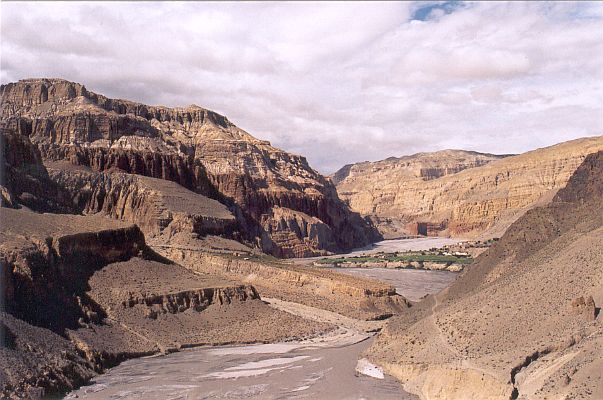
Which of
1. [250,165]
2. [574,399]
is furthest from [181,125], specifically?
[574,399]

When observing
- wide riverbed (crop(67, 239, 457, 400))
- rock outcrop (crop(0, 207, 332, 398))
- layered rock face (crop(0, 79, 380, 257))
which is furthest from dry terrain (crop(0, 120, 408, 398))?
layered rock face (crop(0, 79, 380, 257))

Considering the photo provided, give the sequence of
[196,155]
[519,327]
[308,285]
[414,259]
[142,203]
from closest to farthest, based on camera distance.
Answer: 1. [519,327]
2. [308,285]
3. [142,203]
4. [414,259]
5. [196,155]

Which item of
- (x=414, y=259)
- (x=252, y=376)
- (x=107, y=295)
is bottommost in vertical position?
(x=252, y=376)

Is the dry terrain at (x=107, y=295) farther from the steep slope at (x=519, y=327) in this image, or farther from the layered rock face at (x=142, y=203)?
the steep slope at (x=519, y=327)

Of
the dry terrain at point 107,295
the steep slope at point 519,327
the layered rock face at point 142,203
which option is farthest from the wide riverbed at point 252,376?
the layered rock face at point 142,203

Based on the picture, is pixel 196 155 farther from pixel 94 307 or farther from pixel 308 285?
pixel 94 307

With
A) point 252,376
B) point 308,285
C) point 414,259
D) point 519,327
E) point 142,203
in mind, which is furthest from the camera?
point 414,259

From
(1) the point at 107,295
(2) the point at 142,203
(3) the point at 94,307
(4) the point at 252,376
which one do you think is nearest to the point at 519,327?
(4) the point at 252,376
